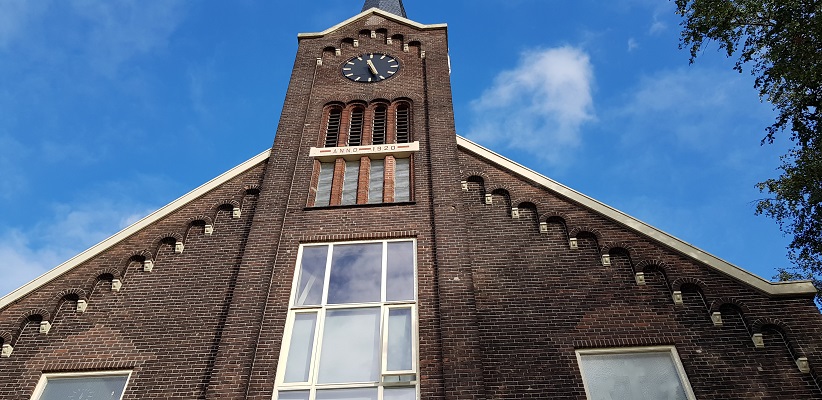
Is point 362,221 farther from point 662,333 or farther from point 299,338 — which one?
point 662,333

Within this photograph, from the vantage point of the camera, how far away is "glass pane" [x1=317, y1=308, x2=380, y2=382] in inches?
405

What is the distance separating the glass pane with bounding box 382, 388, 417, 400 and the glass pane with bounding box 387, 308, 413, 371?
1.14 feet

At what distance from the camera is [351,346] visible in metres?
10.7

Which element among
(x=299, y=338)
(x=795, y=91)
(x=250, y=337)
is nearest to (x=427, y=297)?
(x=299, y=338)

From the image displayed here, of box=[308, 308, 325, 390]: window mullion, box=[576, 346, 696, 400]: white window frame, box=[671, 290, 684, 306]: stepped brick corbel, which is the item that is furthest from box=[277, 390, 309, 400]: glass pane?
box=[671, 290, 684, 306]: stepped brick corbel

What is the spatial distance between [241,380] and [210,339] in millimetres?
1204

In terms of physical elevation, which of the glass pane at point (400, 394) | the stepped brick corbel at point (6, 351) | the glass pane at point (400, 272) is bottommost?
the glass pane at point (400, 394)

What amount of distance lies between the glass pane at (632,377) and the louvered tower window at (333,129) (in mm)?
7423

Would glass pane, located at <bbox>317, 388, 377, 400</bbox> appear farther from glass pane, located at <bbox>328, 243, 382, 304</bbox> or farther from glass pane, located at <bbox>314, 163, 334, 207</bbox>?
glass pane, located at <bbox>314, 163, 334, 207</bbox>

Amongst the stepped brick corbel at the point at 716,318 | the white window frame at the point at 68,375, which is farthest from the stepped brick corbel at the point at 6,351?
the stepped brick corbel at the point at 716,318

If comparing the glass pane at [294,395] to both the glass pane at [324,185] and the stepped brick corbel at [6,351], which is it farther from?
the stepped brick corbel at [6,351]

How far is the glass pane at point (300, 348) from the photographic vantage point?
10.4 meters

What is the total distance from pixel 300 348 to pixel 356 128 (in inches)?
251

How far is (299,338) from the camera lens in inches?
429
